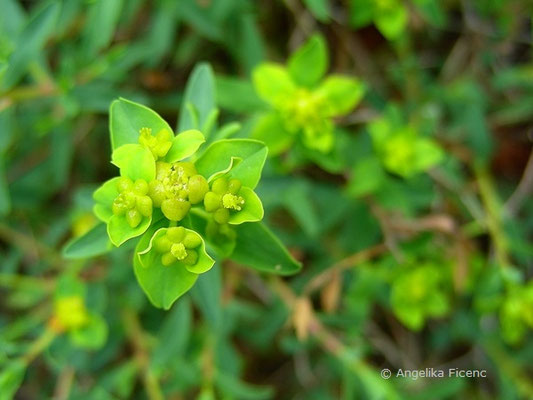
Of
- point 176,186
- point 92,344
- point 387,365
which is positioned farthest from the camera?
point 387,365

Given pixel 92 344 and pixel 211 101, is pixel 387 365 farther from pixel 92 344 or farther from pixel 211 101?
pixel 211 101

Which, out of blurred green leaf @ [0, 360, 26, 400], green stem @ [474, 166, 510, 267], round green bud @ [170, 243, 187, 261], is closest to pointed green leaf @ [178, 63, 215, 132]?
round green bud @ [170, 243, 187, 261]

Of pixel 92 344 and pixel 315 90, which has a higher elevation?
pixel 315 90

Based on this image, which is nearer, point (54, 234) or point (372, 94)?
point (54, 234)

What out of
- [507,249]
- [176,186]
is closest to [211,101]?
[176,186]

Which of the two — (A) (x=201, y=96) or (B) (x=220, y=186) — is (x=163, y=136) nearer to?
(B) (x=220, y=186)

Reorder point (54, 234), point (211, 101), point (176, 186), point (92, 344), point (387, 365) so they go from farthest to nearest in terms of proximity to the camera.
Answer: point (387, 365) < point (54, 234) < point (92, 344) < point (211, 101) < point (176, 186)

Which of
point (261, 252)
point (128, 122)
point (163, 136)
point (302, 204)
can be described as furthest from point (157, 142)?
point (302, 204)
